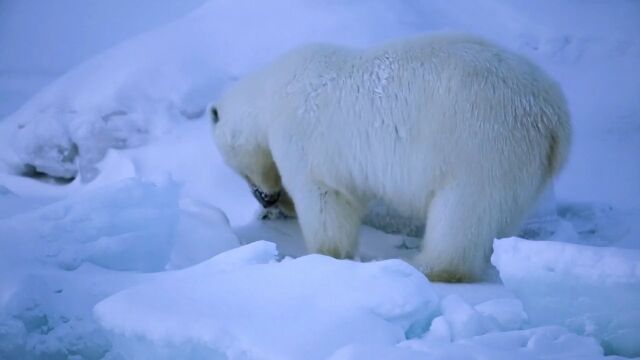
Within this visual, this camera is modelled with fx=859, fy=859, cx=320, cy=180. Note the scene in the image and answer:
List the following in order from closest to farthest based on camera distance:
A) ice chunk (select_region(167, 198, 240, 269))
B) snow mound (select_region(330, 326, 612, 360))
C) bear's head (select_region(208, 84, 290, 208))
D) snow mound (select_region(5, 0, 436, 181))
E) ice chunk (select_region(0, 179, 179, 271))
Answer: snow mound (select_region(330, 326, 612, 360)) → ice chunk (select_region(0, 179, 179, 271)) → ice chunk (select_region(167, 198, 240, 269)) → bear's head (select_region(208, 84, 290, 208)) → snow mound (select_region(5, 0, 436, 181))

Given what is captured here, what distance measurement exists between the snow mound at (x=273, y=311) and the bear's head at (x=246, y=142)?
1808 mm

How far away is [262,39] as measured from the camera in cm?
657

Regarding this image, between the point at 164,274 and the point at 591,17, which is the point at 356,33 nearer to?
the point at 591,17

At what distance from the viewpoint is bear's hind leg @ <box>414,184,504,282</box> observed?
3625 mm

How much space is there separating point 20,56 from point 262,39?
126 inches

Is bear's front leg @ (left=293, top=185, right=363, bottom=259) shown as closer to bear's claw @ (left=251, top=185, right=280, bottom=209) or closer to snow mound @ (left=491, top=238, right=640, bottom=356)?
bear's claw @ (left=251, top=185, right=280, bottom=209)

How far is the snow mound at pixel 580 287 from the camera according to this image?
7.88 ft

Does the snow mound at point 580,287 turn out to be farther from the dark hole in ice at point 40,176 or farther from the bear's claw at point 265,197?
the dark hole in ice at point 40,176

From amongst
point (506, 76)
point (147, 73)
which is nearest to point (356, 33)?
point (147, 73)

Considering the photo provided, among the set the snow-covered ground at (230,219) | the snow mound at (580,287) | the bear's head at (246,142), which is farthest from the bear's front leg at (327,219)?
the snow mound at (580,287)

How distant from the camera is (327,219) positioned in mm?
4039

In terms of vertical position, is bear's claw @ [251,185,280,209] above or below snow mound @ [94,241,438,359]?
below

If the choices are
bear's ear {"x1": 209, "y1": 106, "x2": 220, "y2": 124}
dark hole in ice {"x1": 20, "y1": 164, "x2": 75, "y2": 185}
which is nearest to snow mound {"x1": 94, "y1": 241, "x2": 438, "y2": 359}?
bear's ear {"x1": 209, "y1": 106, "x2": 220, "y2": 124}

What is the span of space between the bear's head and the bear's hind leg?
1074mm
